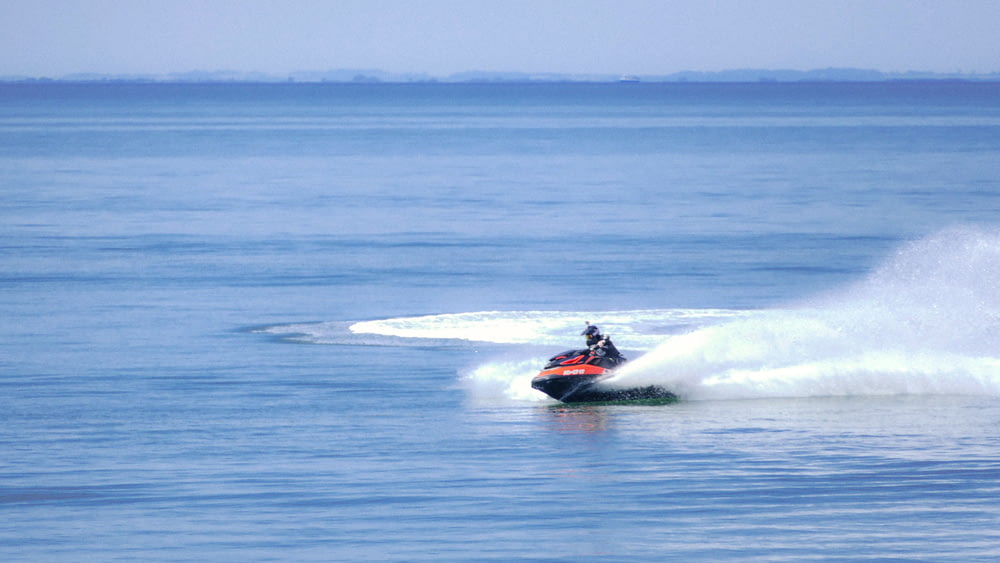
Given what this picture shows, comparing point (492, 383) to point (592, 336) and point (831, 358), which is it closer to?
point (592, 336)

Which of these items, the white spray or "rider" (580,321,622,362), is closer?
"rider" (580,321,622,362)

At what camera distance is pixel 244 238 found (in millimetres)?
53094

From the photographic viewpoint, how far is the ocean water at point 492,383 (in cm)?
1708

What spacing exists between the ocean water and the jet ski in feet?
0.88

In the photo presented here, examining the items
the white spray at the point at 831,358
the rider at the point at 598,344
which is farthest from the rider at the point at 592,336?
the white spray at the point at 831,358

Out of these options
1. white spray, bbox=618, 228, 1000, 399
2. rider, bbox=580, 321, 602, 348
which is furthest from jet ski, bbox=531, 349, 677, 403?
white spray, bbox=618, 228, 1000, 399

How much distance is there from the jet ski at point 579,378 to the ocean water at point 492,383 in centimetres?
27

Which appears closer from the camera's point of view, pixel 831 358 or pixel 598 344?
pixel 598 344

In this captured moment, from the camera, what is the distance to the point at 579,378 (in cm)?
2439

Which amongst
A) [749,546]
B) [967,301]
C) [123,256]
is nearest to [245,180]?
[123,256]

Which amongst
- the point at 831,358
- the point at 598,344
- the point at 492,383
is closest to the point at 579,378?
the point at 598,344

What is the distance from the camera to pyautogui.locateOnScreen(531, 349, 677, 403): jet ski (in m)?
24.4

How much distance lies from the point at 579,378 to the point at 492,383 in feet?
6.82

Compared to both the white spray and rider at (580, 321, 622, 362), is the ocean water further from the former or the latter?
→ rider at (580, 321, 622, 362)
